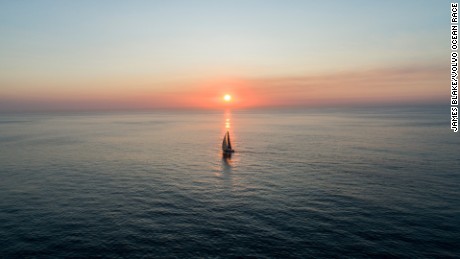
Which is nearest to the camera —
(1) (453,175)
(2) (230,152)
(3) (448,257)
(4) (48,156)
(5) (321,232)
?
(3) (448,257)

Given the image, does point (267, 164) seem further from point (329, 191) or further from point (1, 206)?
point (1, 206)

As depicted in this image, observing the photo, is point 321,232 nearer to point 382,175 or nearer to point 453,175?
point 382,175

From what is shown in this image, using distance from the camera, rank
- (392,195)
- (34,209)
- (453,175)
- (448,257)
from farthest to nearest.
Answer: (453,175), (392,195), (34,209), (448,257)

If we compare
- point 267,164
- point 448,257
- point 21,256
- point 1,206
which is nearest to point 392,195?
point 448,257

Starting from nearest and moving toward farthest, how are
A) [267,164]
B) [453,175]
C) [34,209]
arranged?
[34,209] < [453,175] < [267,164]

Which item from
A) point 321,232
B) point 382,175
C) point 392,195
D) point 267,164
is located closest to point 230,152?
point 267,164

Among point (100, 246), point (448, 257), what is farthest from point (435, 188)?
point (100, 246)

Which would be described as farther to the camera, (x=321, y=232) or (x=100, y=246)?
(x=321, y=232)

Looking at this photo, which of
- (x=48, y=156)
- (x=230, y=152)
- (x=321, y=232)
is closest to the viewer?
(x=321, y=232)

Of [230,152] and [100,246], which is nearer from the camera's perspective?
[100,246]
